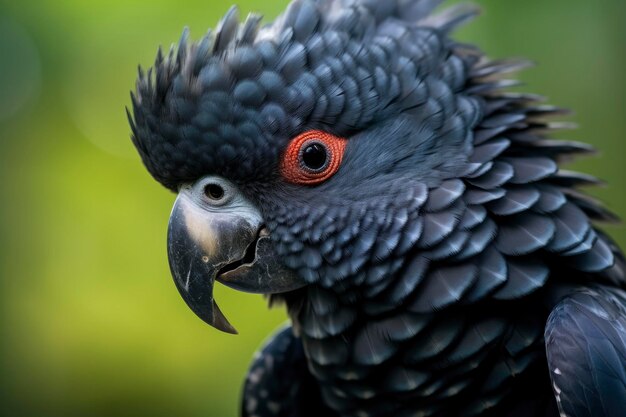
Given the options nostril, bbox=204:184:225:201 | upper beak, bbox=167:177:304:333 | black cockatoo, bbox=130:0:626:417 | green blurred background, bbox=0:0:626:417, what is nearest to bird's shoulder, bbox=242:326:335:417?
black cockatoo, bbox=130:0:626:417

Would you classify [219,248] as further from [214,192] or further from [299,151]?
[299,151]

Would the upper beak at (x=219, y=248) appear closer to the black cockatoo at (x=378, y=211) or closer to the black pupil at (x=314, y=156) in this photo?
the black cockatoo at (x=378, y=211)

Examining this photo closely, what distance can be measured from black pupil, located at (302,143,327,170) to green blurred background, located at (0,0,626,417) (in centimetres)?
354

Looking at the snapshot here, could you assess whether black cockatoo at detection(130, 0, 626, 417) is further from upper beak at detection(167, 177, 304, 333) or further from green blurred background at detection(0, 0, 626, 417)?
green blurred background at detection(0, 0, 626, 417)

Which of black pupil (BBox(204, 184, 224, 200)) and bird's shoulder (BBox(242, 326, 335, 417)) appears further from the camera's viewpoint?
bird's shoulder (BBox(242, 326, 335, 417))

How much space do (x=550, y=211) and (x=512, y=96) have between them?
0.52 meters

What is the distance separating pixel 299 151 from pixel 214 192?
35cm

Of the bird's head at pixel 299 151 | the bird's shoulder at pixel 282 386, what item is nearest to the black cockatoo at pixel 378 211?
the bird's head at pixel 299 151

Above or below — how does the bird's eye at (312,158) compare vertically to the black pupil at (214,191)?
below

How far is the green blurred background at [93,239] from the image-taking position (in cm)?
569

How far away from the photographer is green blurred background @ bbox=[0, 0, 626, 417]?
5688 millimetres

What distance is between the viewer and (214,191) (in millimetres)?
2270

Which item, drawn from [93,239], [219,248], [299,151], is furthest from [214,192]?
[93,239]

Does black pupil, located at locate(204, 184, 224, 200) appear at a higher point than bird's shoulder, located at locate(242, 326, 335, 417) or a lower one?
higher
